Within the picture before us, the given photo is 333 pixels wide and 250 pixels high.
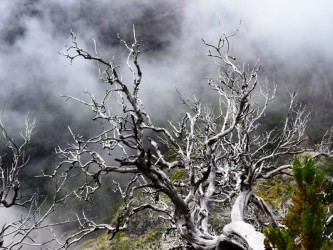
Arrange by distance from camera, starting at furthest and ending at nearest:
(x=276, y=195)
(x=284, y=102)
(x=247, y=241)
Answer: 1. (x=284, y=102)
2. (x=276, y=195)
3. (x=247, y=241)

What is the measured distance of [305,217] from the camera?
415 centimetres

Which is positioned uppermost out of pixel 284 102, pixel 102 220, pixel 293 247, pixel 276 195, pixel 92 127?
pixel 92 127

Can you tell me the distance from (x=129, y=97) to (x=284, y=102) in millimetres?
64048

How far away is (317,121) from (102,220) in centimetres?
5710

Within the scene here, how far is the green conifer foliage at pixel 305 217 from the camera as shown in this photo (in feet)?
13.6

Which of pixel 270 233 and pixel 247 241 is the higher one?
pixel 247 241

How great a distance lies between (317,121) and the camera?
61844mm

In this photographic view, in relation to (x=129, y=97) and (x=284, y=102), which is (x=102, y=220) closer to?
(x=284, y=102)

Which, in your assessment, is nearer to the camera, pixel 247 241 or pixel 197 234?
pixel 247 241

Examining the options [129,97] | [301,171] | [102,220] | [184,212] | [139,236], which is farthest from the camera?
[102,220]

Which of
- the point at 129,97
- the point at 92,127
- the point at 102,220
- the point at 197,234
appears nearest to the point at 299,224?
the point at 129,97

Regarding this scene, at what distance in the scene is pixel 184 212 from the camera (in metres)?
9.03

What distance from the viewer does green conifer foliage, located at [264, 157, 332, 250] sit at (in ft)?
13.6

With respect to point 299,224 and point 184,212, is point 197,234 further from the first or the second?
point 299,224
